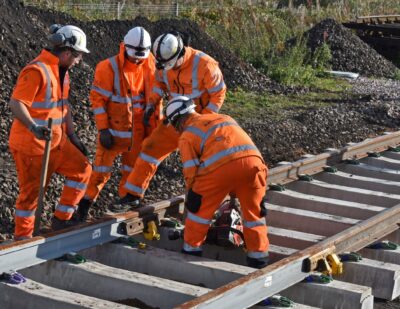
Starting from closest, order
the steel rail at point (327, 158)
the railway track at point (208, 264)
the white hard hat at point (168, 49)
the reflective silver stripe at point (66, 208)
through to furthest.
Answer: the railway track at point (208, 264) → the reflective silver stripe at point (66, 208) → the white hard hat at point (168, 49) → the steel rail at point (327, 158)

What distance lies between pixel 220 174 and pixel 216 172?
3cm

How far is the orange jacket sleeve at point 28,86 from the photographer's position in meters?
7.16

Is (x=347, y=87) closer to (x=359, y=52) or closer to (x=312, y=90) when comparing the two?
Result: (x=312, y=90)

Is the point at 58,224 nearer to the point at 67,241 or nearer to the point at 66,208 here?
the point at 66,208

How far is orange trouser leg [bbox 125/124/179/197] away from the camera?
849 cm

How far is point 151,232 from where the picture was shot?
7672mm

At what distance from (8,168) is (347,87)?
35.2 ft

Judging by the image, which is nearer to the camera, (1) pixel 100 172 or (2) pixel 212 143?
(2) pixel 212 143

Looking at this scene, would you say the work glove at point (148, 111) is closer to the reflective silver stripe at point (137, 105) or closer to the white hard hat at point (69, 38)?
the reflective silver stripe at point (137, 105)

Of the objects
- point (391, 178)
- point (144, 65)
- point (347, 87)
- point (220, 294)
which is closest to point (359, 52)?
point (347, 87)

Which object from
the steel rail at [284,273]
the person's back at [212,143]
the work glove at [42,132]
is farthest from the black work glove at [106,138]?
the steel rail at [284,273]

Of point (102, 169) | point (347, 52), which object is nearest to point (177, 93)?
point (102, 169)

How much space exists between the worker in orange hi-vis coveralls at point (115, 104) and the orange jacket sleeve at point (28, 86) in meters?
1.42

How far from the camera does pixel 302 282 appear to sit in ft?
22.7
